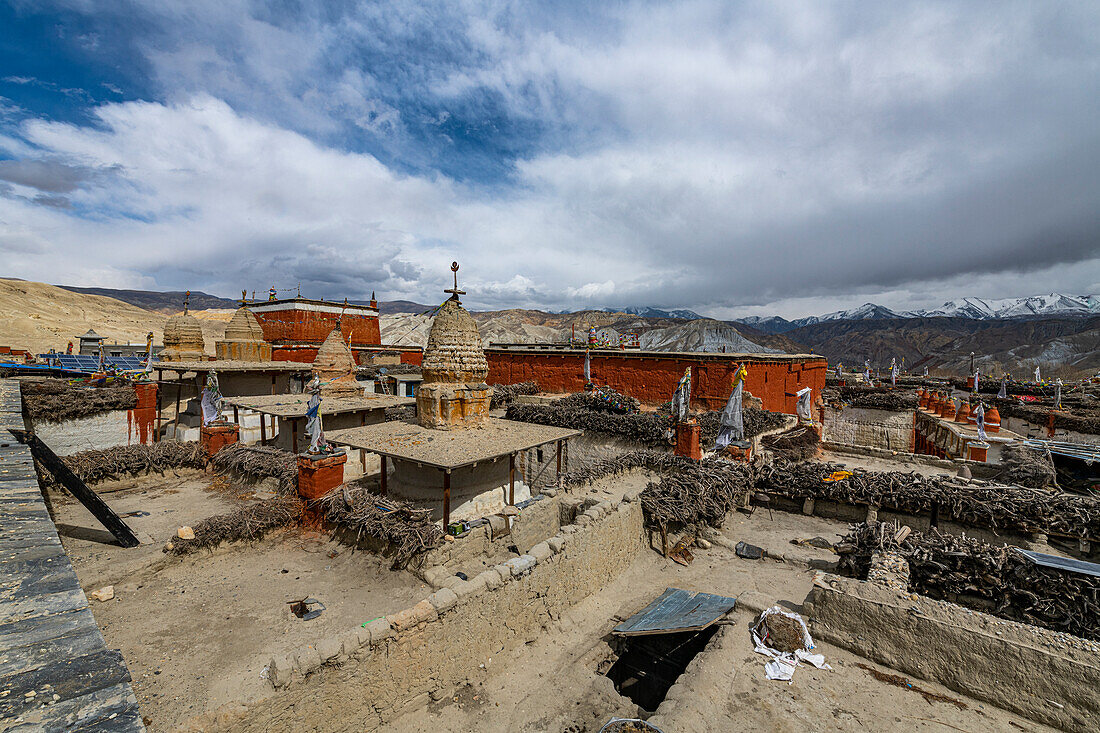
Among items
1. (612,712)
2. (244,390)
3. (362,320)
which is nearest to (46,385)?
(244,390)

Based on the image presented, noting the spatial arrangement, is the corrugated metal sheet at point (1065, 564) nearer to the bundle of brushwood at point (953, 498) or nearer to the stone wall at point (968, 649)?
the stone wall at point (968, 649)

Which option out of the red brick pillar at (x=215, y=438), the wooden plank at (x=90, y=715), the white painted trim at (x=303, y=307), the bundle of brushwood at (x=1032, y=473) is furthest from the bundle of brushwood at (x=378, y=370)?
the bundle of brushwood at (x=1032, y=473)

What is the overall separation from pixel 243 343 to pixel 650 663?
74.7ft

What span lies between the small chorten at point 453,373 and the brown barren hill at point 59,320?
1640 inches

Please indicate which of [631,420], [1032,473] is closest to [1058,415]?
[1032,473]

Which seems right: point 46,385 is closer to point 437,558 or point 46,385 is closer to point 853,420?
point 437,558

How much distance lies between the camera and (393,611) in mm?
6547

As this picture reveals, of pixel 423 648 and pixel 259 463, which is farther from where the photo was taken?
pixel 259 463

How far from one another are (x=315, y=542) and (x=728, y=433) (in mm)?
10985

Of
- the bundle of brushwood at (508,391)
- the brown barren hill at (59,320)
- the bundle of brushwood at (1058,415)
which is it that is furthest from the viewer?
the brown barren hill at (59,320)

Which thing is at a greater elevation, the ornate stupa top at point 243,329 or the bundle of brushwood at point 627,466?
the ornate stupa top at point 243,329

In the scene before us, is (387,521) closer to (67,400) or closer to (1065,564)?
(1065,564)

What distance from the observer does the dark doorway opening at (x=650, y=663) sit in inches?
272

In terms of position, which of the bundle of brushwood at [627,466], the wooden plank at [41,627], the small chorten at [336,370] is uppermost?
the small chorten at [336,370]
